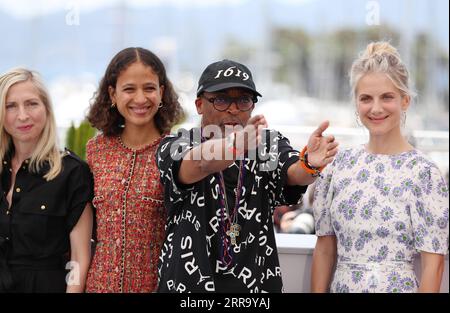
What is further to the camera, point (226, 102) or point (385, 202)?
point (385, 202)

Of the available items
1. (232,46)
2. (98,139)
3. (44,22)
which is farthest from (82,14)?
(98,139)

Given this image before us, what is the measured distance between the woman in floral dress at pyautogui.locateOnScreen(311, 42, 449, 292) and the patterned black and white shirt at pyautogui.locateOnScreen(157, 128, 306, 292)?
33cm

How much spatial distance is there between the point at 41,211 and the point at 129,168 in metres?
0.33

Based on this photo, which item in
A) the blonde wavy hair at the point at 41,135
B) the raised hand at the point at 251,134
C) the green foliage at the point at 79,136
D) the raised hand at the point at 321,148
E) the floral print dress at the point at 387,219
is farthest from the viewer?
the green foliage at the point at 79,136

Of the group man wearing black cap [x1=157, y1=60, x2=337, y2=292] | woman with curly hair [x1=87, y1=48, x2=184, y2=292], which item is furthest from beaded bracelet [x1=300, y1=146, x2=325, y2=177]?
woman with curly hair [x1=87, y1=48, x2=184, y2=292]

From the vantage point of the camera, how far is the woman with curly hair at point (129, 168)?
7.97 feet

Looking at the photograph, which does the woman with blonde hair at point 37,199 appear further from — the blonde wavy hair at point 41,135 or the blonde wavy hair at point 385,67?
the blonde wavy hair at point 385,67

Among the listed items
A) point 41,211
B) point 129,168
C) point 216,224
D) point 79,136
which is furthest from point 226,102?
point 79,136

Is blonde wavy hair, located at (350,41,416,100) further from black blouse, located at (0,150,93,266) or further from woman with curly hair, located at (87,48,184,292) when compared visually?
black blouse, located at (0,150,93,266)

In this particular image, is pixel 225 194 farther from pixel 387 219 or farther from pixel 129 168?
pixel 387 219

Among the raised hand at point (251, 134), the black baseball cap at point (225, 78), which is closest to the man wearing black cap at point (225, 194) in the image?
the black baseball cap at point (225, 78)

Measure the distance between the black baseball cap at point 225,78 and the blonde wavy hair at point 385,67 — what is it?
484 mm

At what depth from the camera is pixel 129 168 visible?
2496 millimetres

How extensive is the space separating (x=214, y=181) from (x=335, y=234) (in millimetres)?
612
